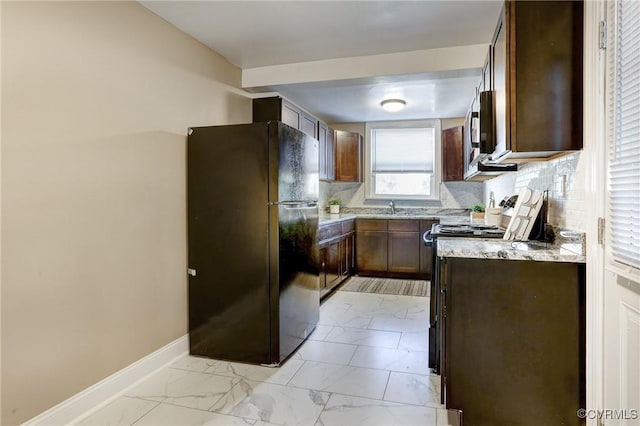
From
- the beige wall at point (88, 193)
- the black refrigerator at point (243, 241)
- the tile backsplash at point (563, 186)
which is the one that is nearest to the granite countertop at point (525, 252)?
the tile backsplash at point (563, 186)

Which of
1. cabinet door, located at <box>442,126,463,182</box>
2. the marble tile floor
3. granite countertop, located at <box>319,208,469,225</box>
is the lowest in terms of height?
the marble tile floor

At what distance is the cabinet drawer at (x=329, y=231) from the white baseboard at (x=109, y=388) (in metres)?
1.79

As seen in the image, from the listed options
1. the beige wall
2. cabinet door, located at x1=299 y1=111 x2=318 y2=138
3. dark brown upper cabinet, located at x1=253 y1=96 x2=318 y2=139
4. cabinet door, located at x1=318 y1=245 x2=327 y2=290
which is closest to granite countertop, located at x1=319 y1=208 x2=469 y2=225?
cabinet door, located at x1=318 y1=245 x2=327 y2=290

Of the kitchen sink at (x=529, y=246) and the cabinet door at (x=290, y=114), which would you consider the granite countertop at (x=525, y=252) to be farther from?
the cabinet door at (x=290, y=114)

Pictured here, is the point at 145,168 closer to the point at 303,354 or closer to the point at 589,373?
the point at 303,354

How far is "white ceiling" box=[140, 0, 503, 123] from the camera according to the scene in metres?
2.39

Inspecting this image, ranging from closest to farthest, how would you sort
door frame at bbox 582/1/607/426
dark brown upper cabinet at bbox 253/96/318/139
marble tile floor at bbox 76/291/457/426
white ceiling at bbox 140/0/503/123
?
door frame at bbox 582/1/607/426, marble tile floor at bbox 76/291/457/426, white ceiling at bbox 140/0/503/123, dark brown upper cabinet at bbox 253/96/318/139

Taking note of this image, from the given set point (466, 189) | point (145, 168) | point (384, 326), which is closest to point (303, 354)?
point (384, 326)

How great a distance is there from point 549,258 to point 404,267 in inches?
140

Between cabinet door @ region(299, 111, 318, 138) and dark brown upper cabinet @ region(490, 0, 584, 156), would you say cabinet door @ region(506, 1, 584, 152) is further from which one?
cabinet door @ region(299, 111, 318, 138)

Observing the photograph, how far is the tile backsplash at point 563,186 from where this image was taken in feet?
5.86

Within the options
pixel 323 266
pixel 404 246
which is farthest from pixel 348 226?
pixel 323 266

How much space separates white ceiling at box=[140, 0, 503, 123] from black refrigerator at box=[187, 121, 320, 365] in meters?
0.73

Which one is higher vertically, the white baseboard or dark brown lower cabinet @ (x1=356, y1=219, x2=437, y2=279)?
dark brown lower cabinet @ (x1=356, y1=219, x2=437, y2=279)
